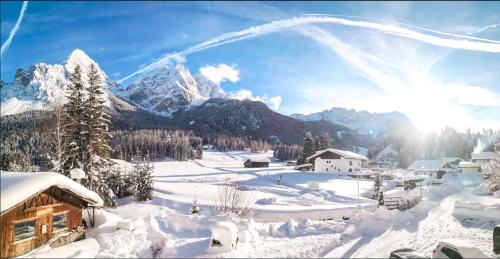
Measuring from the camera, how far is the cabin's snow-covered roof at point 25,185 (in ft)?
51.3

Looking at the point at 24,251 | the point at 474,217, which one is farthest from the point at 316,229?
the point at 24,251

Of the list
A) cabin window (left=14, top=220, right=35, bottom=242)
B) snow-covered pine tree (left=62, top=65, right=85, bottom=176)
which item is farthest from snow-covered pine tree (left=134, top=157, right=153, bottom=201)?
Result: cabin window (left=14, top=220, right=35, bottom=242)

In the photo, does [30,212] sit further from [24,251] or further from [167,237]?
[167,237]

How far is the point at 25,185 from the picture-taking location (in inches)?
667

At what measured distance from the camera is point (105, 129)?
1371 inches

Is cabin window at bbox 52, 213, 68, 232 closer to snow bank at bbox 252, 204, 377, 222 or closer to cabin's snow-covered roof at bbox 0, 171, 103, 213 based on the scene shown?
cabin's snow-covered roof at bbox 0, 171, 103, 213

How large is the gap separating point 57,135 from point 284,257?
25.1m

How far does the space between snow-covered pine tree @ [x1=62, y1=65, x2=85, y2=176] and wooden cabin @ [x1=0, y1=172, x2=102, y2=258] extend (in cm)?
1179

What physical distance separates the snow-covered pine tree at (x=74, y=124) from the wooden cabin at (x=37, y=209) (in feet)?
38.7

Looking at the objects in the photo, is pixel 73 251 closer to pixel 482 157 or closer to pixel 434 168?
pixel 434 168

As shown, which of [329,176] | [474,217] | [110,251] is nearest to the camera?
[110,251]

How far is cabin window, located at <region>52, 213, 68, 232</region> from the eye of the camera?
20.2 m

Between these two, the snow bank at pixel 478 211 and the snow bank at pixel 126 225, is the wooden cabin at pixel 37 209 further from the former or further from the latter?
the snow bank at pixel 478 211

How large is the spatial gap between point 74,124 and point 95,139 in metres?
2.41
